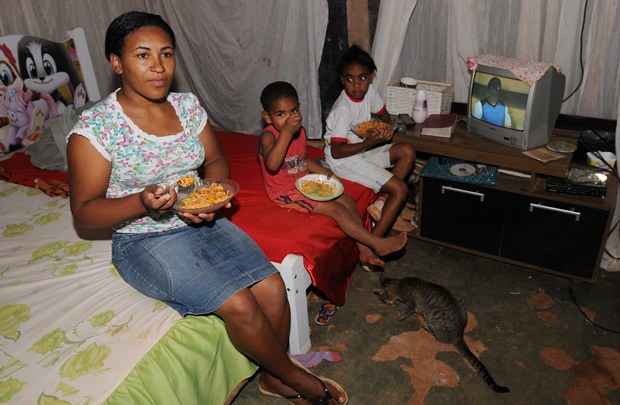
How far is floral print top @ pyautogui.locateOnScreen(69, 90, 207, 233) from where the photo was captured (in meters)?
1.77

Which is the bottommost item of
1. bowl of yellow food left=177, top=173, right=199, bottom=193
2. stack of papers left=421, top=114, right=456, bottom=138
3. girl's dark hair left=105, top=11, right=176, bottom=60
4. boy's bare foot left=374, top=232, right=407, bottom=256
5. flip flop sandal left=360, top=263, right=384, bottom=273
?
flip flop sandal left=360, top=263, right=384, bottom=273

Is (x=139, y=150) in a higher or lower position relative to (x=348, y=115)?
higher

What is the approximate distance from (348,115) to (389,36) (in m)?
0.75

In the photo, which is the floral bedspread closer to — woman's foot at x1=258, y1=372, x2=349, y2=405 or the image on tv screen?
woman's foot at x1=258, y1=372, x2=349, y2=405

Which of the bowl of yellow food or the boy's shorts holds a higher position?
the bowl of yellow food

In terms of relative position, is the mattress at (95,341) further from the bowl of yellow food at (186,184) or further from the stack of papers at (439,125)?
the stack of papers at (439,125)

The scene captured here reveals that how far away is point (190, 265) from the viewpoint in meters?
1.84

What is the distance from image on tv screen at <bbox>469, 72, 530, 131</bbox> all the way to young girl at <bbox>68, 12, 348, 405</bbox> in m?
1.67

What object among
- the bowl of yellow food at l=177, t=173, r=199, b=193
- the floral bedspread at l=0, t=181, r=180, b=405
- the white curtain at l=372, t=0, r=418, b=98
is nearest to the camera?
the floral bedspread at l=0, t=181, r=180, b=405

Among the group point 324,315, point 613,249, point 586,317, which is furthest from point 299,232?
point 613,249

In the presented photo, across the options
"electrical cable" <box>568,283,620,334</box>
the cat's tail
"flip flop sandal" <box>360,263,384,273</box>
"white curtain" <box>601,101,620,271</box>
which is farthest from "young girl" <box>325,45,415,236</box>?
"white curtain" <box>601,101,620,271</box>

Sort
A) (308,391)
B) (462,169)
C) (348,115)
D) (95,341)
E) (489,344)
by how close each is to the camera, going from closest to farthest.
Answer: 1. (95,341)
2. (308,391)
3. (489,344)
4. (348,115)
5. (462,169)

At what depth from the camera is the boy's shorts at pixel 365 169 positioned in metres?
2.84

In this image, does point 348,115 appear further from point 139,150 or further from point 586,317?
point 586,317
